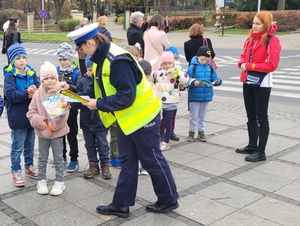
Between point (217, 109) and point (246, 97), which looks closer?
point (246, 97)

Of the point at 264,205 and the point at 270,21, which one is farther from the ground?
→ the point at 270,21

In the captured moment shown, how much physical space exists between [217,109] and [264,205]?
5.04 metres

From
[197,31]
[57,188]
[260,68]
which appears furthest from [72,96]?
[197,31]

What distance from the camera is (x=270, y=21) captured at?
18.1 feet

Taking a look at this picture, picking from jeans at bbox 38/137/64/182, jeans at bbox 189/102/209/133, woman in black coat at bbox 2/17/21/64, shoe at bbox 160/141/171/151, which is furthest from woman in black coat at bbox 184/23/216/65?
woman in black coat at bbox 2/17/21/64

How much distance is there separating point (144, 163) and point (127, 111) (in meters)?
0.52

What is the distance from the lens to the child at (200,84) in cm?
649

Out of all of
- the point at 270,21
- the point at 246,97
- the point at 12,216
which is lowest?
the point at 12,216

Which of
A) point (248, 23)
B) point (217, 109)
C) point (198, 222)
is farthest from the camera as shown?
point (248, 23)

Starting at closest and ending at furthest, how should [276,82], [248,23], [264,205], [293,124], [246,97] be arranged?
[264,205] < [246,97] < [293,124] < [276,82] < [248,23]

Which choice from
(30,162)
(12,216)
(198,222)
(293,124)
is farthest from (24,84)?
(293,124)

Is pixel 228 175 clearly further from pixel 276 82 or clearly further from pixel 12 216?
pixel 276 82

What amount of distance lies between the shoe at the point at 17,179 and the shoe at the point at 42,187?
11.3 inches

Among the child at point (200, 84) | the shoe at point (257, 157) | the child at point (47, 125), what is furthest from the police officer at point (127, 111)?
the child at point (200, 84)
